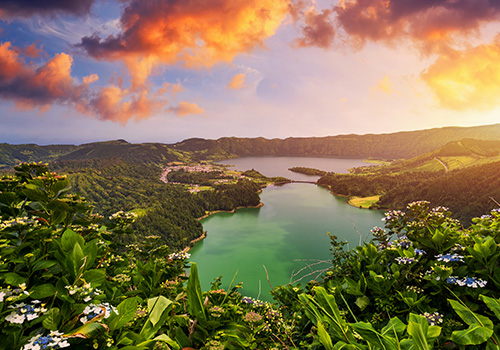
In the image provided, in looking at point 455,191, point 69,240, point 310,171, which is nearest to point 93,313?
point 69,240

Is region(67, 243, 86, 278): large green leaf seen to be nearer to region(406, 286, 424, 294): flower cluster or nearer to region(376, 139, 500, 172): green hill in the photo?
region(406, 286, 424, 294): flower cluster

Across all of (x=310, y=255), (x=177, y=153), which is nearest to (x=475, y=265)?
(x=310, y=255)

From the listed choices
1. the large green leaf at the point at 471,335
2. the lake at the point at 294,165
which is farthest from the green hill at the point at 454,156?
the large green leaf at the point at 471,335

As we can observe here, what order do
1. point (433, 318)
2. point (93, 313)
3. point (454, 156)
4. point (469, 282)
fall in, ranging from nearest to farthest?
point (93, 313) < point (433, 318) < point (469, 282) < point (454, 156)

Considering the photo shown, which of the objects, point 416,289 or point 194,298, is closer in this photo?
point 194,298

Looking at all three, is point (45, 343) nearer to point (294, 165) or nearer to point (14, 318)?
point (14, 318)

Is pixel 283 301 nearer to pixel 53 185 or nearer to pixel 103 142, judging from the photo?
pixel 53 185
